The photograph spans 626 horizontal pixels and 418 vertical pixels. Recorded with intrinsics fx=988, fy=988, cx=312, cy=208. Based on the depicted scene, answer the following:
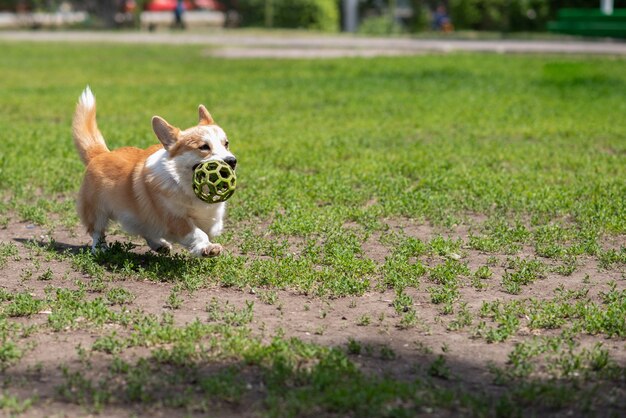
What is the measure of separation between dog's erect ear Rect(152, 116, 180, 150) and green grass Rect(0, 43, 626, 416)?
84 cm

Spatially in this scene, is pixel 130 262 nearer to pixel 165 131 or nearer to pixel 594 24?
pixel 165 131

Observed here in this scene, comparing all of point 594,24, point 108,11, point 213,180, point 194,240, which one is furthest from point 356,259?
point 108,11

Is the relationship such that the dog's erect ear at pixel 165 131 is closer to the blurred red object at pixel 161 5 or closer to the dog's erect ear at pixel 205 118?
the dog's erect ear at pixel 205 118

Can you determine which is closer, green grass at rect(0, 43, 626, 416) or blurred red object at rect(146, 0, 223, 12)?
green grass at rect(0, 43, 626, 416)

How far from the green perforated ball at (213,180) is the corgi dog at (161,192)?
0.09 metres

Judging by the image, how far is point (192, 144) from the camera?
6.45 meters

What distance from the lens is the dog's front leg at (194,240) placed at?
6410 mm

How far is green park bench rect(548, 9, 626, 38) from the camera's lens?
1163 inches

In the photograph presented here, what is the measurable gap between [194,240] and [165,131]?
2.43 feet

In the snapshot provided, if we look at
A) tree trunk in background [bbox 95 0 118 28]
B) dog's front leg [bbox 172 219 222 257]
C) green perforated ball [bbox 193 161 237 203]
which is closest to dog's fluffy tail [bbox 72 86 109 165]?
dog's front leg [bbox 172 219 222 257]

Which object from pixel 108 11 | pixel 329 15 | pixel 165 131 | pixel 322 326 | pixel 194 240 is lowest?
pixel 322 326

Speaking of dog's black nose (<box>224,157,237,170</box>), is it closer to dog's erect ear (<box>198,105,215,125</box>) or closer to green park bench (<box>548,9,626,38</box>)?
dog's erect ear (<box>198,105,215,125</box>)

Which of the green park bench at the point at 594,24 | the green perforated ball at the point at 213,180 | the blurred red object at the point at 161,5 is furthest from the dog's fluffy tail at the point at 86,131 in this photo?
the blurred red object at the point at 161,5

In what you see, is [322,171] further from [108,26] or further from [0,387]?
[108,26]
